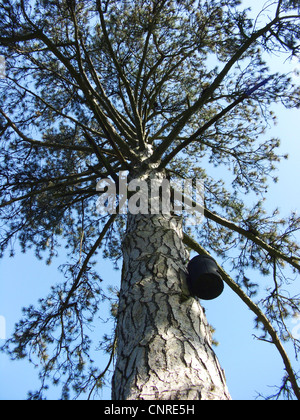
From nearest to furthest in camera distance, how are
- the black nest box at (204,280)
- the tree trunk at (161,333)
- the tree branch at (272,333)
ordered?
the tree trunk at (161,333) < the black nest box at (204,280) < the tree branch at (272,333)

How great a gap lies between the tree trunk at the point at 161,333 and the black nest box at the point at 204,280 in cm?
7

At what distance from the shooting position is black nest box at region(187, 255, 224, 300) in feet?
6.61

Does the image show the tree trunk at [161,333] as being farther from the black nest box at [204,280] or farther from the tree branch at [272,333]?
the tree branch at [272,333]

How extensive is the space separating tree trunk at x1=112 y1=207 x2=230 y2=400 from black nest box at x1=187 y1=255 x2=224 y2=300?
0.07 m

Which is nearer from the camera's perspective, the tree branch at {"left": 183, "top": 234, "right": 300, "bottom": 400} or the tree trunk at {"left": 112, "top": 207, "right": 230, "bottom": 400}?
the tree trunk at {"left": 112, "top": 207, "right": 230, "bottom": 400}

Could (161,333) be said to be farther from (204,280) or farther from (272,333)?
(272,333)

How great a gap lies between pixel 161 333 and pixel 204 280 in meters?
0.51

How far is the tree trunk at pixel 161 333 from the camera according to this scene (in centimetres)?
138

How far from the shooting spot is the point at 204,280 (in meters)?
2.03

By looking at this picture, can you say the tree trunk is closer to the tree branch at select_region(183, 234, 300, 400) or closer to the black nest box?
the black nest box
